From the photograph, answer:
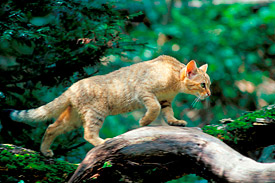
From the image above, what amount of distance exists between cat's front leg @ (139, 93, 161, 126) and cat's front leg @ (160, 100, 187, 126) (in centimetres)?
34

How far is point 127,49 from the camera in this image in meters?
5.54

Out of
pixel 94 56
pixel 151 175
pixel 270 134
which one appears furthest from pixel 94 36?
pixel 270 134

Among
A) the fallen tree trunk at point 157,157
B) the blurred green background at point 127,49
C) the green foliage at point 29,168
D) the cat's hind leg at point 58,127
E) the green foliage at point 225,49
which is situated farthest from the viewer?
the green foliage at point 225,49

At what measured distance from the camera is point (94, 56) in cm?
530

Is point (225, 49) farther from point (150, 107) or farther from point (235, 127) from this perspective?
point (150, 107)

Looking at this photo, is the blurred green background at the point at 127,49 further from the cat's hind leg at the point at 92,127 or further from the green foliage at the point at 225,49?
the cat's hind leg at the point at 92,127

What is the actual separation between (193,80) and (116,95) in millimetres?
1035

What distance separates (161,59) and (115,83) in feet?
2.43

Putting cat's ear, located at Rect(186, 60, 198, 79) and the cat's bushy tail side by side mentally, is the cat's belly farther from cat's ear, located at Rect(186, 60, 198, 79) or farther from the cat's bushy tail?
cat's ear, located at Rect(186, 60, 198, 79)

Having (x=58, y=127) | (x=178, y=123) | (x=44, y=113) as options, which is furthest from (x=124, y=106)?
(x=44, y=113)

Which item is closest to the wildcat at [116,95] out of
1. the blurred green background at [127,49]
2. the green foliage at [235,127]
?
the green foliage at [235,127]

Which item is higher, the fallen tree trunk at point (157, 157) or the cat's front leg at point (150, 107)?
the cat's front leg at point (150, 107)

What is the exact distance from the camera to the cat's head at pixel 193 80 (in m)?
4.12

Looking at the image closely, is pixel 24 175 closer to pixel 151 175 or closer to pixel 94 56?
pixel 151 175
